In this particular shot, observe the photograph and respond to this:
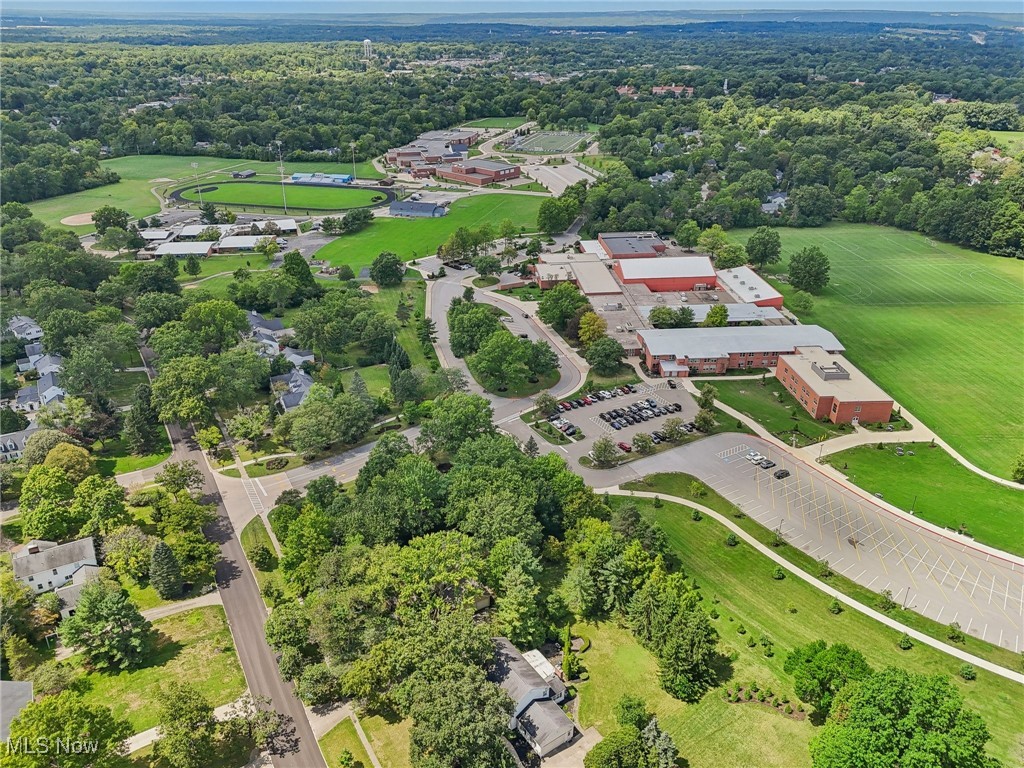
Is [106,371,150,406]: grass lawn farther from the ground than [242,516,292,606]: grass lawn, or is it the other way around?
[106,371,150,406]: grass lawn

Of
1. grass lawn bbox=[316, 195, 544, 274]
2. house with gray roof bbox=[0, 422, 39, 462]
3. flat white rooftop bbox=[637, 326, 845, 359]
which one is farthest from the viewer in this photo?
grass lawn bbox=[316, 195, 544, 274]

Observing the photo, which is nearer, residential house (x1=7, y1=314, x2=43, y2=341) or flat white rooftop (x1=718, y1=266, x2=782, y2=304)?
residential house (x1=7, y1=314, x2=43, y2=341)

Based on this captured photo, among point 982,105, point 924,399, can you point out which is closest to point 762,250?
point 924,399

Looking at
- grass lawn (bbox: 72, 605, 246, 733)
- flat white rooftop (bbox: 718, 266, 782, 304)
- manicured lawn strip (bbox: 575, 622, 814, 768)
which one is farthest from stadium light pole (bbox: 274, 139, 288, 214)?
manicured lawn strip (bbox: 575, 622, 814, 768)

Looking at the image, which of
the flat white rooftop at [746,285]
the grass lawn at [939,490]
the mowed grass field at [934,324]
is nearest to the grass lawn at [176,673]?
the grass lawn at [939,490]

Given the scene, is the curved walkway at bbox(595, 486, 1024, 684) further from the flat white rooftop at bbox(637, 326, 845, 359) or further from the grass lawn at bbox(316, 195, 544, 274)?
the grass lawn at bbox(316, 195, 544, 274)

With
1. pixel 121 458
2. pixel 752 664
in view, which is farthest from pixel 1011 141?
pixel 121 458
